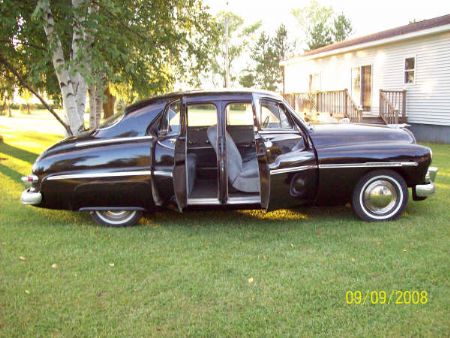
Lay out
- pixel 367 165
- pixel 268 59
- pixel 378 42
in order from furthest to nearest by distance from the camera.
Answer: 1. pixel 268 59
2. pixel 378 42
3. pixel 367 165

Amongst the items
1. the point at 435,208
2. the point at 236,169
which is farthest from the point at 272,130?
the point at 435,208

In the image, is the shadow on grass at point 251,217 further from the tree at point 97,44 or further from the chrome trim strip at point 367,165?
the tree at point 97,44

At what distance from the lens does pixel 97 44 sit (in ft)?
29.7

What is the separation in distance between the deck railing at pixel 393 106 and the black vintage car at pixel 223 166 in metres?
12.6

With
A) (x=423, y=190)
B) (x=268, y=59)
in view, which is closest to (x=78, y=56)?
(x=423, y=190)

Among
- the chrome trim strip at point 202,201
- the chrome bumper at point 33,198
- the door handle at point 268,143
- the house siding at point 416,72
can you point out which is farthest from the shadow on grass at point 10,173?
the house siding at point 416,72

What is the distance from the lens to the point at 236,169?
6406 mm

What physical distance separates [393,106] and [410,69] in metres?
1.53

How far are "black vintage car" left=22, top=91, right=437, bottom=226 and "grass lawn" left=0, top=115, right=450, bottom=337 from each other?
384 millimetres

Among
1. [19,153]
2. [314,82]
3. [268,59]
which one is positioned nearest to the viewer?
[19,153]

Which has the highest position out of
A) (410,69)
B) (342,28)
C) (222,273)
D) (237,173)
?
(342,28)

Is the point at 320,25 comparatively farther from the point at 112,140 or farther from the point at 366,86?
the point at 112,140

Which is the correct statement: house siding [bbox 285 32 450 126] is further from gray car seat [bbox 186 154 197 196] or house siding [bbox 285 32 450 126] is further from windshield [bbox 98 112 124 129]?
windshield [bbox 98 112 124 129]

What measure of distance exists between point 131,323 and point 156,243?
2034 millimetres
